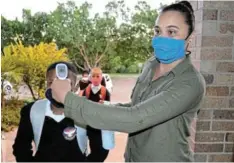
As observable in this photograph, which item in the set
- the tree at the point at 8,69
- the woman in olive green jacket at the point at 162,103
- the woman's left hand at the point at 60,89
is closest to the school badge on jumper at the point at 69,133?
the woman in olive green jacket at the point at 162,103

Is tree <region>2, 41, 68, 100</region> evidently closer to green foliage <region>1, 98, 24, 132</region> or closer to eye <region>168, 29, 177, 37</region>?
green foliage <region>1, 98, 24, 132</region>

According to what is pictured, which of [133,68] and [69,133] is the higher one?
[133,68]

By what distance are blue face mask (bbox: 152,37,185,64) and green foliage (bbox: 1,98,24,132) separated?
1121 mm

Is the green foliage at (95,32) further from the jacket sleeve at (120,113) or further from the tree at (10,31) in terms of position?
the jacket sleeve at (120,113)

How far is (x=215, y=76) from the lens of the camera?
4.61ft

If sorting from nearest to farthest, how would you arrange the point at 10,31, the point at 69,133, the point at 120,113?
the point at 120,113 < the point at 69,133 < the point at 10,31

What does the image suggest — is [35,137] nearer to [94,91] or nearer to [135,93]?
[135,93]

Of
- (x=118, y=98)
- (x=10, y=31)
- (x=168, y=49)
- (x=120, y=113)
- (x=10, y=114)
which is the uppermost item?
(x=10, y=31)

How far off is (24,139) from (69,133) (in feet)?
0.71

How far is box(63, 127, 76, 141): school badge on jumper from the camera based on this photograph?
4.01ft

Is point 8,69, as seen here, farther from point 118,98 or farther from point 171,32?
point 171,32

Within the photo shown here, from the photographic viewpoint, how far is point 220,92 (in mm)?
1424

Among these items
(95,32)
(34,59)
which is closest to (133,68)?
(95,32)

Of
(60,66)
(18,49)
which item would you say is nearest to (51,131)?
(60,66)
